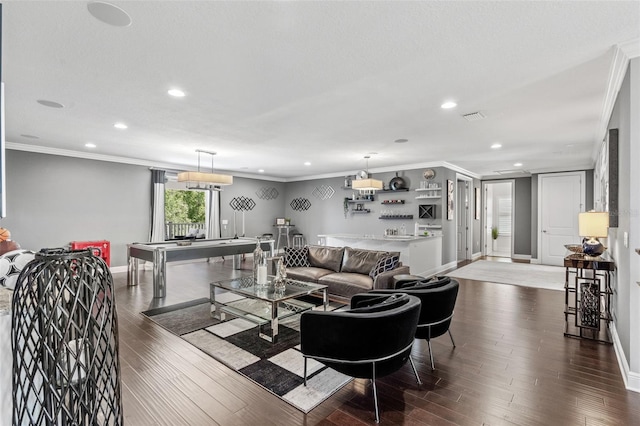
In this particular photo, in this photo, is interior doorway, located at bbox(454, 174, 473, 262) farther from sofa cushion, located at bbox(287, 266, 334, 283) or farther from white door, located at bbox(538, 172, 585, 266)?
sofa cushion, located at bbox(287, 266, 334, 283)

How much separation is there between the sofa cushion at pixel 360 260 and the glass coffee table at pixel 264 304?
0.88 metres

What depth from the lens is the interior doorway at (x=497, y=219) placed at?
1078 centimetres

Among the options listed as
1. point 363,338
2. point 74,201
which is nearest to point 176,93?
point 363,338

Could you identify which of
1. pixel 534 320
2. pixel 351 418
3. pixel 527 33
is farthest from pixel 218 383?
pixel 534 320

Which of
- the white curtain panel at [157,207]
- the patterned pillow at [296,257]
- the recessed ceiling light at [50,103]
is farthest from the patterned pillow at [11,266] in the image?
the white curtain panel at [157,207]

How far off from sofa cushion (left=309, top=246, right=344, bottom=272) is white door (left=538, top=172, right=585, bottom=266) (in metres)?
6.77

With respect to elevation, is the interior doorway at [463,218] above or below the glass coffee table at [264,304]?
above

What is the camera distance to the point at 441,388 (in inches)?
95.3

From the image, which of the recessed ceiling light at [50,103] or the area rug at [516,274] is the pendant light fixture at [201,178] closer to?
the recessed ceiling light at [50,103]

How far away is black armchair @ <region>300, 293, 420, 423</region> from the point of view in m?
2.06

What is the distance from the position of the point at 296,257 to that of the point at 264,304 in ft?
4.55

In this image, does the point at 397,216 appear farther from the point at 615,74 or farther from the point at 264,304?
the point at 615,74

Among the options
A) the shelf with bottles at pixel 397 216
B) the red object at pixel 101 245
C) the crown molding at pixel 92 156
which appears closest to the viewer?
the crown molding at pixel 92 156

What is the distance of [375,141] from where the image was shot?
537 centimetres
